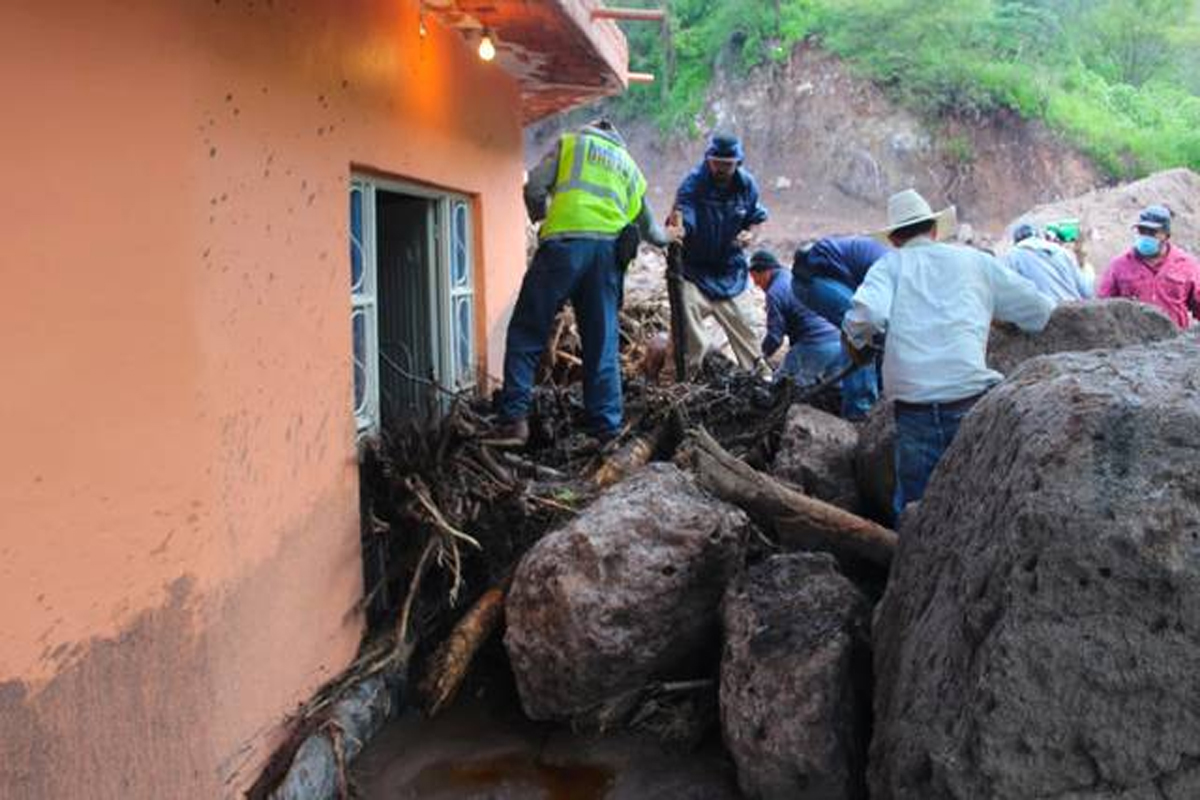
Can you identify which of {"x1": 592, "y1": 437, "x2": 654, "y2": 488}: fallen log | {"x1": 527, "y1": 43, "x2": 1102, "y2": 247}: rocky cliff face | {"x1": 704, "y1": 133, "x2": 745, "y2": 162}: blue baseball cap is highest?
{"x1": 527, "y1": 43, "x2": 1102, "y2": 247}: rocky cliff face

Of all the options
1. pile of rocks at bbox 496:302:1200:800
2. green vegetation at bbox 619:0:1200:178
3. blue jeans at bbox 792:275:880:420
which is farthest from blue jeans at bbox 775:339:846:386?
green vegetation at bbox 619:0:1200:178

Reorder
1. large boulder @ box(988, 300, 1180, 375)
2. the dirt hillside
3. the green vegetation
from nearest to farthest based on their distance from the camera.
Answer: large boulder @ box(988, 300, 1180, 375) < the dirt hillside < the green vegetation

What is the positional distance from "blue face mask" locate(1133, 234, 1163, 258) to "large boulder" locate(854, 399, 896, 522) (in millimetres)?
3352

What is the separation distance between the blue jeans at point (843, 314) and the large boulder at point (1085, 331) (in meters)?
1.12

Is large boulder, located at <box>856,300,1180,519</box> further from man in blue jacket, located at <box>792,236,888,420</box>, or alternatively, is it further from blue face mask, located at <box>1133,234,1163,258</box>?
blue face mask, located at <box>1133,234,1163,258</box>

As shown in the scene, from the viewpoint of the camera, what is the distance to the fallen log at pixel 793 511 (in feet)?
14.7

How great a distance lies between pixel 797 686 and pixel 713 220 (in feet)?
14.5

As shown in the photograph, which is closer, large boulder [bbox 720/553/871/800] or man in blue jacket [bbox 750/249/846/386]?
large boulder [bbox 720/553/871/800]

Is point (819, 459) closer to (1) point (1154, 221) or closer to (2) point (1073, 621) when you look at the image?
(2) point (1073, 621)

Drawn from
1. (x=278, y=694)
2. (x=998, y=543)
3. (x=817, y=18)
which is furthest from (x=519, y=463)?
(x=817, y=18)

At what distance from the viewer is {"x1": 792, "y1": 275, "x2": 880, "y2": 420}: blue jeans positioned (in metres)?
6.52

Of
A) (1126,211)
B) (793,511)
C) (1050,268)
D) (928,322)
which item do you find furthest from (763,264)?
(1126,211)

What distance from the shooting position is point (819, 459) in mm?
5359

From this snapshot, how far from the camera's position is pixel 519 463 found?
516 cm
